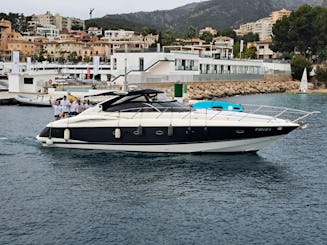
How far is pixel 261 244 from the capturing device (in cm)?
1491

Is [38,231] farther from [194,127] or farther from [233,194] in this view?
[194,127]

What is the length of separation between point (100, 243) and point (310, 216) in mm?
7302

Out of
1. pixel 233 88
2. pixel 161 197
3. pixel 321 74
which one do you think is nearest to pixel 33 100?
pixel 161 197

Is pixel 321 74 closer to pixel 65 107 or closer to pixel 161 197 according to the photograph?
pixel 65 107

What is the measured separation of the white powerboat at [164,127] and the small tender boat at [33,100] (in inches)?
1101

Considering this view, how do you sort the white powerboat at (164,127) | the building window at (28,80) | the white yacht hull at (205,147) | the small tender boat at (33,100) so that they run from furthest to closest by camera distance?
the building window at (28,80) < the small tender boat at (33,100) < the white yacht hull at (205,147) < the white powerboat at (164,127)

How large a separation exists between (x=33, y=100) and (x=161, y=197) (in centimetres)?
3896

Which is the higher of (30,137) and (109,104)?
(109,104)

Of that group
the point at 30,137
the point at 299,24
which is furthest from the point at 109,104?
the point at 299,24

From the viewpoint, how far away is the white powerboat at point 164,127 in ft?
84.8

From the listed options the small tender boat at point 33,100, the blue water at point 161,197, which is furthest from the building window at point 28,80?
the blue water at point 161,197

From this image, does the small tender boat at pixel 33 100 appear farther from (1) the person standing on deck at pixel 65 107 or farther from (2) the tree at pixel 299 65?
(2) the tree at pixel 299 65

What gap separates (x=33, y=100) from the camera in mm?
55281

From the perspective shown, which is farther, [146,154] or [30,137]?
[30,137]
